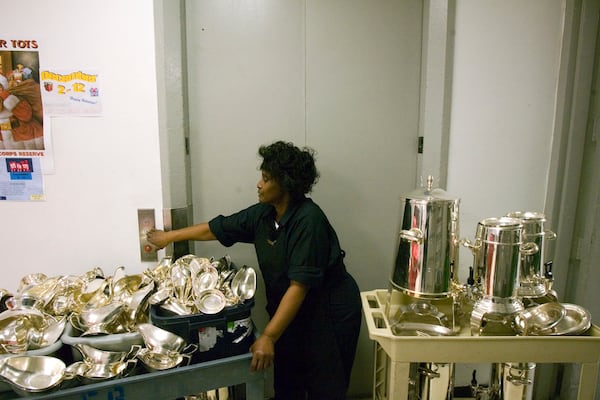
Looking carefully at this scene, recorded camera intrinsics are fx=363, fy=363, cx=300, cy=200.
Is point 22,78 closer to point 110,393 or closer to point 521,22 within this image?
point 110,393

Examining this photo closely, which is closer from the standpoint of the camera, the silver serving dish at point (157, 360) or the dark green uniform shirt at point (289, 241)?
the silver serving dish at point (157, 360)

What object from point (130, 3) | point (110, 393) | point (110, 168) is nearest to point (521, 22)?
point (130, 3)

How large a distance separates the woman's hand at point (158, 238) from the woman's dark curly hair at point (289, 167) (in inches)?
21.5

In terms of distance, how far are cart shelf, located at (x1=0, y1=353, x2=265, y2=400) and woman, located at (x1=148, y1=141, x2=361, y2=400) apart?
32cm

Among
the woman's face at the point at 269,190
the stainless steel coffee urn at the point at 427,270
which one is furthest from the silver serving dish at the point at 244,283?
the stainless steel coffee urn at the point at 427,270

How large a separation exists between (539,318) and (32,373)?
155 centimetres

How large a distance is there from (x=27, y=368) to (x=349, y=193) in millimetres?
1409

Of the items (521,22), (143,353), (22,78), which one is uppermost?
(521,22)

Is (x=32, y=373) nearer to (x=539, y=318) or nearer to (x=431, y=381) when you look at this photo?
(x=431, y=381)

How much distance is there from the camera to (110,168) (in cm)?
161

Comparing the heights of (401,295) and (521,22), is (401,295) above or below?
below

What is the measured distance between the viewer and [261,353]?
3.80 ft

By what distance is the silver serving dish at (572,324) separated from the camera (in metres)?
1.11

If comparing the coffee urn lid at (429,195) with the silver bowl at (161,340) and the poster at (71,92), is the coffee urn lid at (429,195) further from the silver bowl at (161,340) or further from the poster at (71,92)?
the poster at (71,92)
